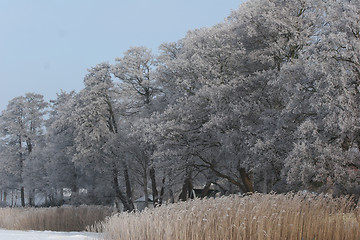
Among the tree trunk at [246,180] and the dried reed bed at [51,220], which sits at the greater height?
the tree trunk at [246,180]

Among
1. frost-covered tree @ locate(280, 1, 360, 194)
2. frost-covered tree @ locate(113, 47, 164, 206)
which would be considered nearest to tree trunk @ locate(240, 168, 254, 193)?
frost-covered tree @ locate(280, 1, 360, 194)

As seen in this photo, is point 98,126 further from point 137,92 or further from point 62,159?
point 62,159

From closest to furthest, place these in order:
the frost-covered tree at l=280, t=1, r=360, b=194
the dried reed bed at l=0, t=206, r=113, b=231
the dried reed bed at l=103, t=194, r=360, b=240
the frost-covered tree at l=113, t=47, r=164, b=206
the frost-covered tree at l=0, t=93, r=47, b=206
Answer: the dried reed bed at l=103, t=194, r=360, b=240 → the frost-covered tree at l=280, t=1, r=360, b=194 → the dried reed bed at l=0, t=206, r=113, b=231 → the frost-covered tree at l=113, t=47, r=164, b=206 → the frost-covered tree at l=0, t=93, r=47, b=206

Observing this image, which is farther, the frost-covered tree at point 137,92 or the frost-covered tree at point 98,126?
the frost-covered tree at point 137,92

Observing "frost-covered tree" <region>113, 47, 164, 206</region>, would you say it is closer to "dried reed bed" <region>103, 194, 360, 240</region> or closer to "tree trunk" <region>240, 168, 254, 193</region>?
"tree trunk" <region>240, 168, 254, 193</region>

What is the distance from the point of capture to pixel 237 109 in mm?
17812

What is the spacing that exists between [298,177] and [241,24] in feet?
32.2

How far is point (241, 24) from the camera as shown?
20703mm

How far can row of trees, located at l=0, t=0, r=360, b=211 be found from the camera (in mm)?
13883

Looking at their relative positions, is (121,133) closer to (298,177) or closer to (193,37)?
(193,37)

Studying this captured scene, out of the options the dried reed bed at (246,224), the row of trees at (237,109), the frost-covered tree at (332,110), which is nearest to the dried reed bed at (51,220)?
the row of trees at (237,109)

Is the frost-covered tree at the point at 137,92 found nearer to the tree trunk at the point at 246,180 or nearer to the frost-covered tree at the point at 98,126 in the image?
the frost-covered tree at the point at 98,126

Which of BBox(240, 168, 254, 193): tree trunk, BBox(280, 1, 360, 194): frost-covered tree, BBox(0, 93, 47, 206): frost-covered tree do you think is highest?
BBox(0, 93, 47, 206): frost-covered tree

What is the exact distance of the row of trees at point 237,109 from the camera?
1388 cm
